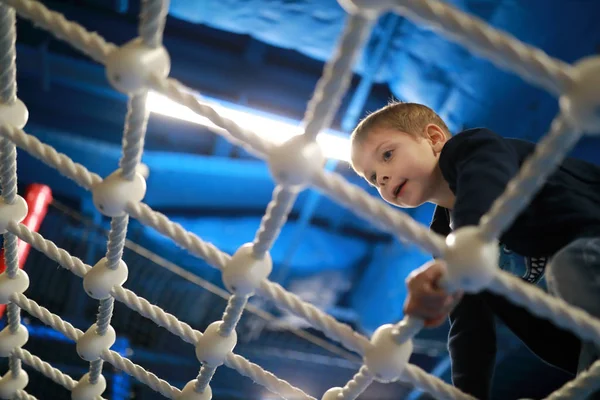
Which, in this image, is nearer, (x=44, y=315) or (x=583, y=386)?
(x=583, y=386)

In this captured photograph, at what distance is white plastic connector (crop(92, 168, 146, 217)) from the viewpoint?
1.53 feet

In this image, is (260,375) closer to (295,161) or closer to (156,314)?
(156,314)

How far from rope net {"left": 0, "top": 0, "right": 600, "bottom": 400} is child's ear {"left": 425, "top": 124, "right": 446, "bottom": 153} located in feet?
1.09

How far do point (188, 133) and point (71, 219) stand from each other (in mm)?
638

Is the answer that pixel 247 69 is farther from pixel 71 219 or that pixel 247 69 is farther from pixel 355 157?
pixel 355 157

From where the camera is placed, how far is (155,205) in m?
2.35

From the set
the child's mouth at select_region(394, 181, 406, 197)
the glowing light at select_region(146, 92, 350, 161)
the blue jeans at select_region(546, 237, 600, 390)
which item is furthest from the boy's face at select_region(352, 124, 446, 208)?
the glowing light at select_region(146, 92, 350, 161)

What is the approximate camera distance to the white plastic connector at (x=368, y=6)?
13.3 inches

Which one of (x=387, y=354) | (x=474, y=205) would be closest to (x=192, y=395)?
(x=387, y=354)

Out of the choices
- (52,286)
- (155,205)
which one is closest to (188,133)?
(155,205)

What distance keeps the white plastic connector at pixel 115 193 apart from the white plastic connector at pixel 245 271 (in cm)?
11

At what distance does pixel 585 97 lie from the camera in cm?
31

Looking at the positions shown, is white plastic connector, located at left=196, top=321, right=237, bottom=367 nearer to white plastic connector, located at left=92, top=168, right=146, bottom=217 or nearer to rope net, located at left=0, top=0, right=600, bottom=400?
rope net, located at left=0, top=0, right=600, bottom=400

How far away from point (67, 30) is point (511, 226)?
511mm
